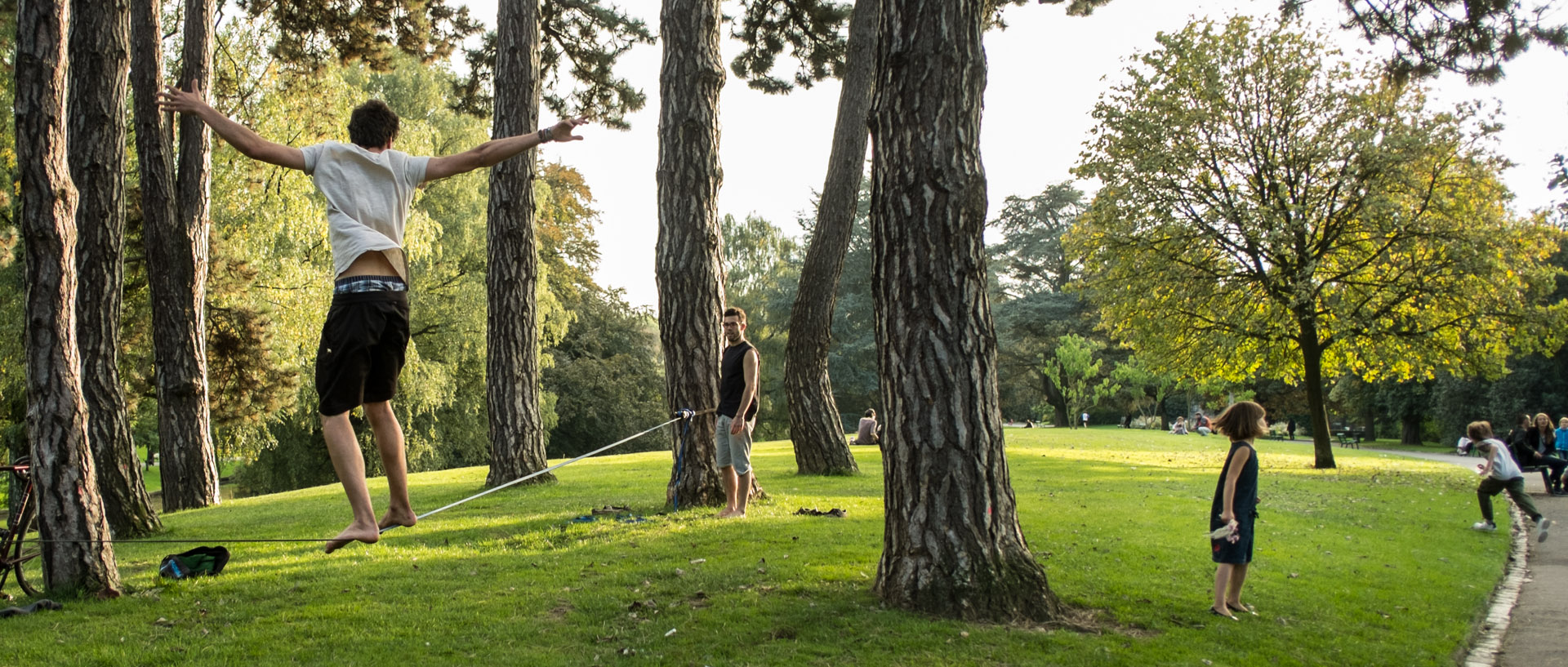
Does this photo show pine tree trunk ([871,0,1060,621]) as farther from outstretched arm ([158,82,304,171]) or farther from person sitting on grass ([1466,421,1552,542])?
person sitting on grass ([1466,421,1552,542])

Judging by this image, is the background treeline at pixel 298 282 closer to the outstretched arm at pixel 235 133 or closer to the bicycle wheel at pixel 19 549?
the bicycle wheel at pixel 19 549

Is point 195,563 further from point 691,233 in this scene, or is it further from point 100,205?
point 691,233

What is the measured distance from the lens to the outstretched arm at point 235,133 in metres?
4.76

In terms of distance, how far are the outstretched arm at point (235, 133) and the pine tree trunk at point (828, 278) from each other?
38.6 feet

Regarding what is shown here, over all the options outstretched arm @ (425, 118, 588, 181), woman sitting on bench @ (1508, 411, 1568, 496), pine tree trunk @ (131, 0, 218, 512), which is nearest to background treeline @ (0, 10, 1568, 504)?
pine tree trunk @ (131, 0, 218, 512)

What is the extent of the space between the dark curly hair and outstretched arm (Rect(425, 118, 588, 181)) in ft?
0.87

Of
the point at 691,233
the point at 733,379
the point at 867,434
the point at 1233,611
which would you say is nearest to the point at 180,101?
the point at 733,379

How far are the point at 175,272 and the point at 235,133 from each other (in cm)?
1116

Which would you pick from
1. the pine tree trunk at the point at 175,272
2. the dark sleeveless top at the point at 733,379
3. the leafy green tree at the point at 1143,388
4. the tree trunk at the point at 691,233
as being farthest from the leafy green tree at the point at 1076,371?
the dark sleeveless top at the point at 733,379

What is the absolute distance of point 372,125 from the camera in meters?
5.03

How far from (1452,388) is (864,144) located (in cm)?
3849

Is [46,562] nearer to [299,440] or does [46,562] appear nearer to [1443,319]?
[299,440]

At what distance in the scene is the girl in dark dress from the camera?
7117 millimetres

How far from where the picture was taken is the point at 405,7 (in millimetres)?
15461
